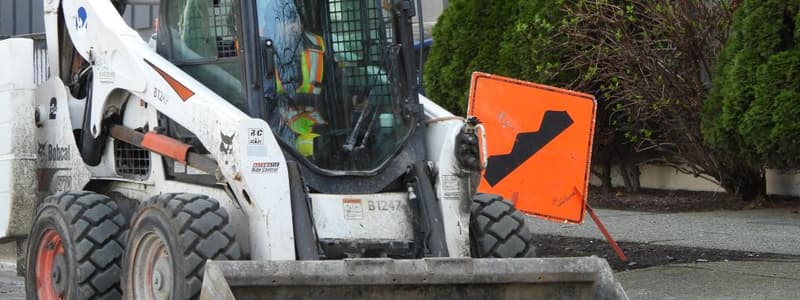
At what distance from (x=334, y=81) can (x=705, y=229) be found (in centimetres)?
512

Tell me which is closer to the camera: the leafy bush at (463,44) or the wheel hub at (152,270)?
the wheel hub at (152,270)

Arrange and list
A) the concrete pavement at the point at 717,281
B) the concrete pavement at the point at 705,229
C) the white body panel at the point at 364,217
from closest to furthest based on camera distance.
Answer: the white body panel at the point at 364,217 → the concrete pavement at the point at 717,281 → the concrete pavement at the point at 705,229

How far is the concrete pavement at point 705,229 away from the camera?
10539 mm

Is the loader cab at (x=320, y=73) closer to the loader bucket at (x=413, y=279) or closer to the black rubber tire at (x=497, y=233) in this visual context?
the black rubber tire at (x=497, y=233)

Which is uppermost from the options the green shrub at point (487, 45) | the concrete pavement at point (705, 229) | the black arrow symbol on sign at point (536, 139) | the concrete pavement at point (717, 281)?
the green shrub at point (487, 45)

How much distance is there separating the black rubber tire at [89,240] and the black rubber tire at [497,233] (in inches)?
76.6

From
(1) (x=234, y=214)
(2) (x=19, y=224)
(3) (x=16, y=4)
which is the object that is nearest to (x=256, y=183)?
(1) (x=234, y=214)

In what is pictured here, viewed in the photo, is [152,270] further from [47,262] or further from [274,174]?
[47,262]

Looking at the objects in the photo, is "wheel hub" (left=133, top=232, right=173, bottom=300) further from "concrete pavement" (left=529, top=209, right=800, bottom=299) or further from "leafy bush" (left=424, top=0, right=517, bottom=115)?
"leafy bush" (left=424, top=0, right=517, bottom=115)

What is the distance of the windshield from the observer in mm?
7270

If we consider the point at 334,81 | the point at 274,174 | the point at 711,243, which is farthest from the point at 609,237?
the point at 274,174

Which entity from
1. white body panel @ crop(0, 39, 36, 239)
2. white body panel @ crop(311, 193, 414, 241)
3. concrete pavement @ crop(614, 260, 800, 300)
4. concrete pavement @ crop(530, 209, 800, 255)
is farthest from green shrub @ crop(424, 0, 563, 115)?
white body panel @ crop(311, 193, 414, 241)

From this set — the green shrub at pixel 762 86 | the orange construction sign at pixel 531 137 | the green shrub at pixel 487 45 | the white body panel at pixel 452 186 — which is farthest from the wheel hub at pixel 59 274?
the green shrub at pixel 487 45

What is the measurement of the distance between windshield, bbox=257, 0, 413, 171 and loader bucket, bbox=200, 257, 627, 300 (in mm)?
1009
